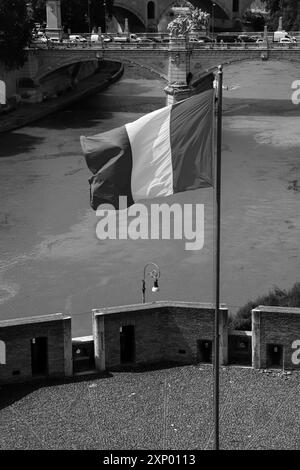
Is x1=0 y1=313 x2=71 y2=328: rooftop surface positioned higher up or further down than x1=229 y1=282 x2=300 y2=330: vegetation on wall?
higher up

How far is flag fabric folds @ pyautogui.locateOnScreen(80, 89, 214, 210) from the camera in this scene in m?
12.5

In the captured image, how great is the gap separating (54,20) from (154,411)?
1749 inches

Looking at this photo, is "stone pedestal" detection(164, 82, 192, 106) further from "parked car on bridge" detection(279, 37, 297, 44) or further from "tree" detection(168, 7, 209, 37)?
"parked car on bridge" detection(279, 37, 297, 44)

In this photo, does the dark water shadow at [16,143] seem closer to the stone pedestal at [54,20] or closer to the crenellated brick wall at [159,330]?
the stone pedestal at [54,20]

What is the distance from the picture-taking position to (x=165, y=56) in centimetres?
5397

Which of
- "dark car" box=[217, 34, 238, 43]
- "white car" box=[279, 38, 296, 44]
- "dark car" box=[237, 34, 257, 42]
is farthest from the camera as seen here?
"dark car" box=[217, 34, 238, 43]

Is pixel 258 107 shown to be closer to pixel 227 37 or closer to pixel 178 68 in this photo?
pixel 178 68

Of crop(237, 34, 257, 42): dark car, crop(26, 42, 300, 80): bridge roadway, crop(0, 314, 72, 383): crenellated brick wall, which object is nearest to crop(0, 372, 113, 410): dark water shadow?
crop(0, 314, 72, 383): crenellated brick wall

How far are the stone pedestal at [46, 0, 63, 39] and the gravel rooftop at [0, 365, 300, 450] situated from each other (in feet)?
139

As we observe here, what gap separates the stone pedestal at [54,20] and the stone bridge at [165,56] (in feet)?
7.42

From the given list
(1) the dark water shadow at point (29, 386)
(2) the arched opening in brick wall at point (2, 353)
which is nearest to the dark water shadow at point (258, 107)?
(1) the dark water shadow at point (29, 386)

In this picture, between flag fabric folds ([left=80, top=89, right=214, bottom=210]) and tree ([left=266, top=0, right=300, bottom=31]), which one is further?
tree ([left=266, top=0, right=300, bottom=31])

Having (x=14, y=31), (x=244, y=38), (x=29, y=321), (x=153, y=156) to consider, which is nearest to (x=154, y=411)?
(x=29, y=321)

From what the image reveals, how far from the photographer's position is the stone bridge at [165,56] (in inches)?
2063
